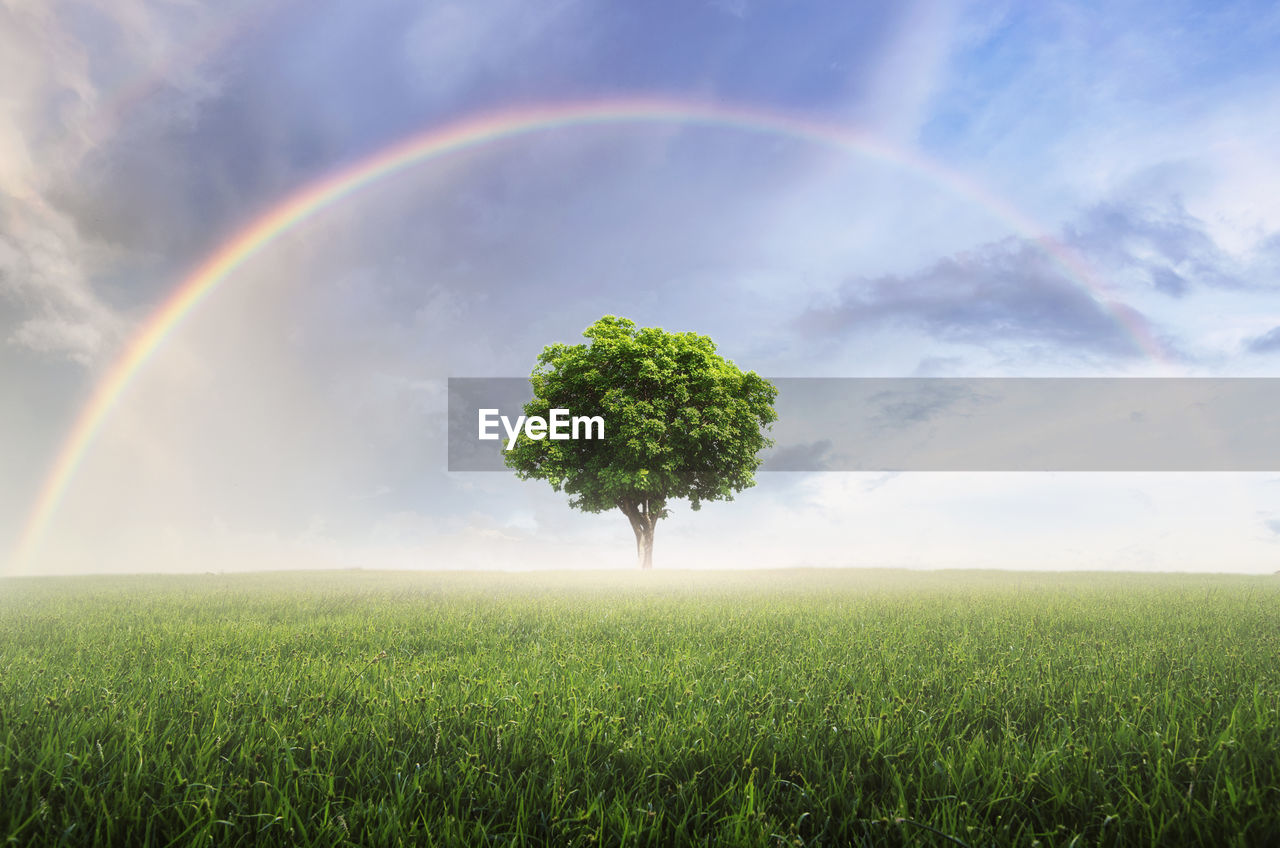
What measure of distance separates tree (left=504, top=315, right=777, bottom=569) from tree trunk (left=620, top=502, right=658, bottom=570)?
6 cm

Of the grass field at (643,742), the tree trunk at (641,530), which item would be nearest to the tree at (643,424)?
the tree trunk at (641,530)

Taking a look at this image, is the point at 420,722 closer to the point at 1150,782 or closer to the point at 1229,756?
the point at 1150,782

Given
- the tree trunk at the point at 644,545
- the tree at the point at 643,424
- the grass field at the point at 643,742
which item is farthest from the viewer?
the tree trunk at the point at 644,545

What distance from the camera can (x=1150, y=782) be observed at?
11.3 ft

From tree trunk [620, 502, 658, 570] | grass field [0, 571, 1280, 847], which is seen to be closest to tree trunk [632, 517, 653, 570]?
tree trunk [620, 502, 658, 570]

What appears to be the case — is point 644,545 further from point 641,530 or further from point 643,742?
point 643,742

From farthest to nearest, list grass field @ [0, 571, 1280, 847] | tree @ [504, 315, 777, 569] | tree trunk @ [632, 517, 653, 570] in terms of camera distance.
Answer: tree trunk @ [632, 517, 653, 570], tree @ [504, 315, 777, 569], grass field @ [0, 571, 1280, 847]

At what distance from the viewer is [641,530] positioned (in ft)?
117

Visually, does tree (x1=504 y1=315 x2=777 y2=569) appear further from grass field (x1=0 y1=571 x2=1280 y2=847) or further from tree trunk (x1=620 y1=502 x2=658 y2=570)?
grass field (x1=0 y1=571 x2=1280 y2=847)

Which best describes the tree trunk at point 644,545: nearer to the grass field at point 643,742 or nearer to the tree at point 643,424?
the tree at point 643,424

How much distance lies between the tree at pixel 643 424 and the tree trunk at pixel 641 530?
56 millimetres

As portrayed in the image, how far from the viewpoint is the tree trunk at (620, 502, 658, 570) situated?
35562mm

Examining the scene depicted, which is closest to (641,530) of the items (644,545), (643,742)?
(644,545)

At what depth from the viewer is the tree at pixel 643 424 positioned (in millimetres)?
31828
